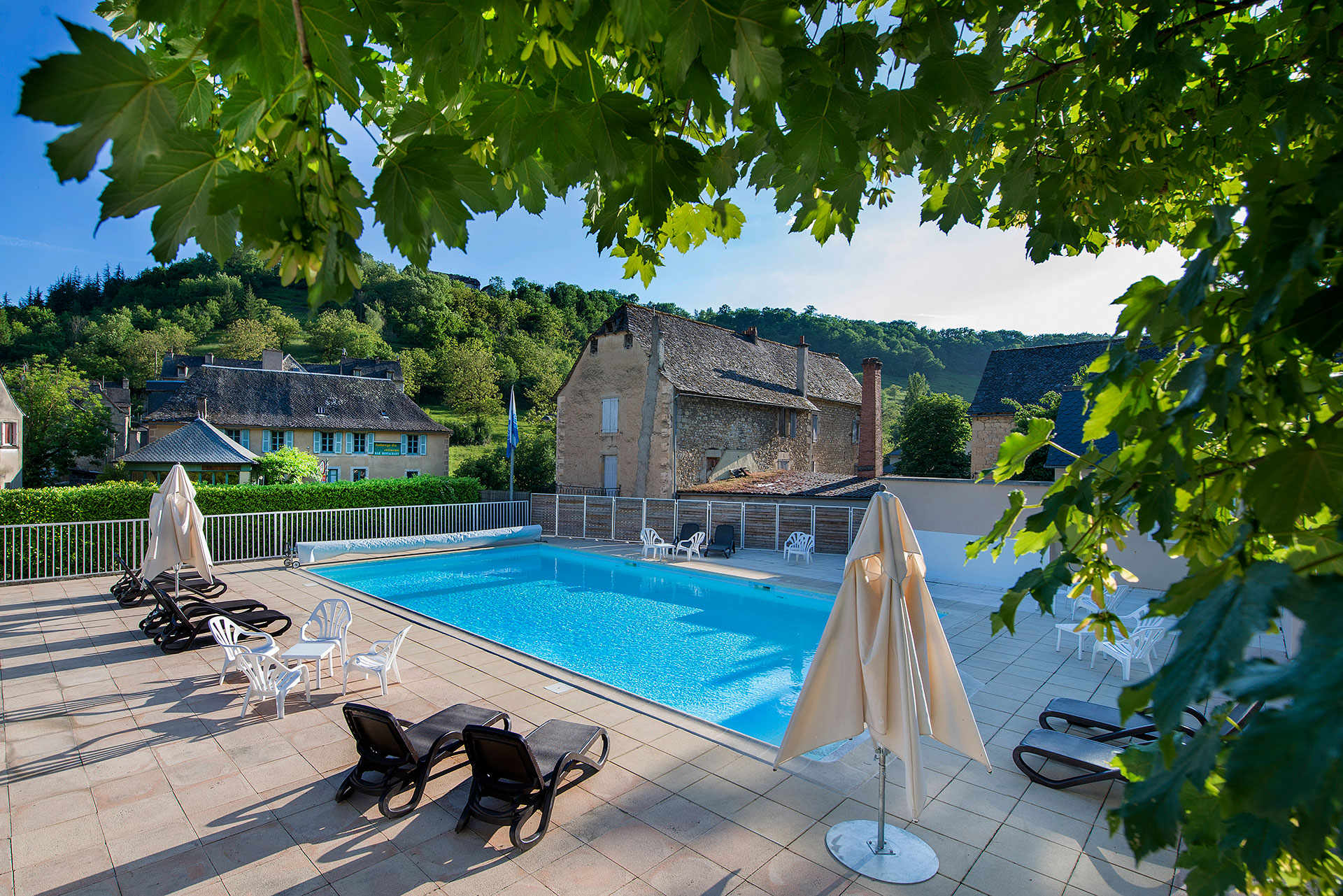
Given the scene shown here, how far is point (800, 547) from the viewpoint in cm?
1678

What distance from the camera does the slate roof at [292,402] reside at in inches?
1264

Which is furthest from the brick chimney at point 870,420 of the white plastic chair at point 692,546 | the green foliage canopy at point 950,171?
the green foliage canopy at point 950,171

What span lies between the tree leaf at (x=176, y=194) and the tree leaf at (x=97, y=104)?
0.11 feet

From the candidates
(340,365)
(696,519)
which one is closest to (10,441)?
(340,365)

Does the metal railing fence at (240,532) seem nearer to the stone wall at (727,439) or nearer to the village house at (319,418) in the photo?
the stone wall at (727,439)

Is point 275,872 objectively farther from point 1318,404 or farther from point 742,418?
point 742,418

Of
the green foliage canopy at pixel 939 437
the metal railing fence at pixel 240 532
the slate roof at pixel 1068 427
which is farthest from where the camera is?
the green foliage canopy at pixel 939 437

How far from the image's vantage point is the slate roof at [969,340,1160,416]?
23375mm

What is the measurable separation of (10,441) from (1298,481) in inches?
1366

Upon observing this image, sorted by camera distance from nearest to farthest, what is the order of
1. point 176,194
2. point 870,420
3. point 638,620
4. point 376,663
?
point 176,194
point 376,663
point 638,620
point 870,420

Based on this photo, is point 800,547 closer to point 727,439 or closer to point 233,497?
point 727,439

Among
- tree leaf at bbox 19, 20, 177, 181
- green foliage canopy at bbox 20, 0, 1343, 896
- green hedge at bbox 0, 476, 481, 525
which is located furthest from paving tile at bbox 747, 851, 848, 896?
green hedge at bbox 0, 476, 481, 525

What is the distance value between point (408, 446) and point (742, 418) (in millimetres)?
20791

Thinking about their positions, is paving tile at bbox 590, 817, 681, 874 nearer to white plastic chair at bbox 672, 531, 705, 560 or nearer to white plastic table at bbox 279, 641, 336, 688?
white plastic table at bbox 279, 641, 336, 688
